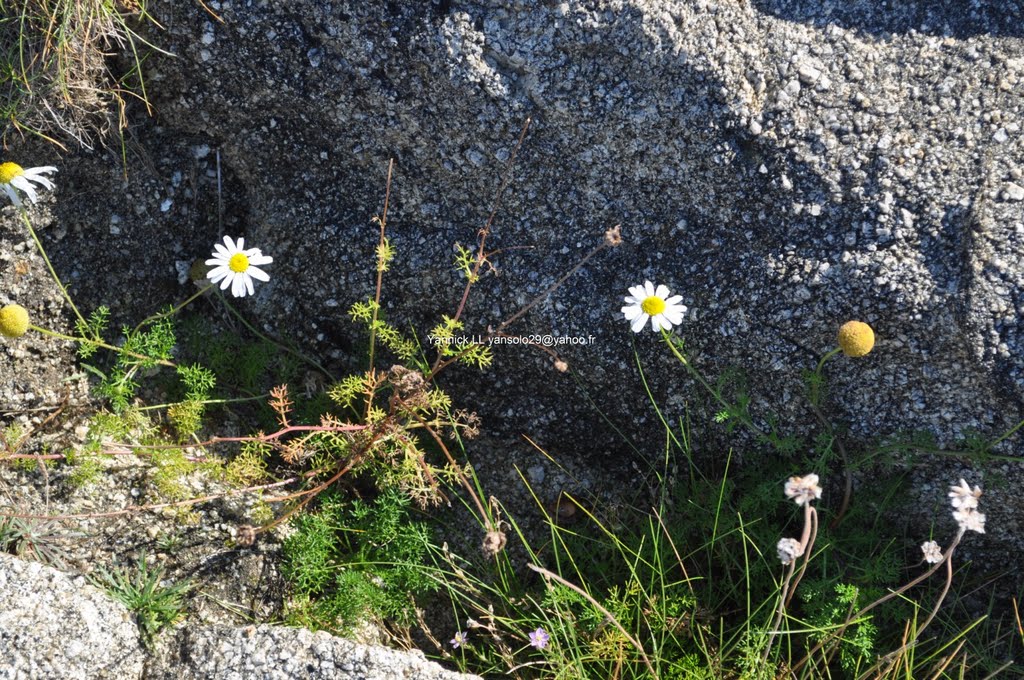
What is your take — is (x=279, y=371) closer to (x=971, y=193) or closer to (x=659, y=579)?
(x=659, y=579)

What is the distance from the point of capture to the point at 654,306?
8.39 feet

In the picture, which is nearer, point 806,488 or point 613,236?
point 806,488

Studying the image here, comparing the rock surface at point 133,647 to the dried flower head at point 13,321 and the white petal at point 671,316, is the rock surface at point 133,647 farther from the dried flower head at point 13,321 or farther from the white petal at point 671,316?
the white petal at point 671,316

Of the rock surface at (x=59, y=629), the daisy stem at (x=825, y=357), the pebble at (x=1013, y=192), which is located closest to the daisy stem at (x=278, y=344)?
the rock surface at (x=59, y=629)

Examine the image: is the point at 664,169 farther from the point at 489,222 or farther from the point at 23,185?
the point at 23,185

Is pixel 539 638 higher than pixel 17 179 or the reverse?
the reverse

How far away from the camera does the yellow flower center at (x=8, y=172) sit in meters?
2.64

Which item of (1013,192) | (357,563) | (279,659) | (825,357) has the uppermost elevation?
(1013,192)

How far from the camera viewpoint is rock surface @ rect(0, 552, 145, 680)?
238 centimetres

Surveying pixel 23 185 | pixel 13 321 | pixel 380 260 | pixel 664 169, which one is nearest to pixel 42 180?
pixel 23 185

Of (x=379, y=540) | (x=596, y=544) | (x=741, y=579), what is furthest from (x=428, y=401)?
(x=741, y=579)

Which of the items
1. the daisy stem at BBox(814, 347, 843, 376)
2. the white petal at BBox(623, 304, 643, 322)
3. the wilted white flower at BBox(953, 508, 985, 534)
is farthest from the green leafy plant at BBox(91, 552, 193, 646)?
the wilted white flower at BBox(953, 508, 985, 534)

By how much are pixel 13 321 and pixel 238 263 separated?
0.68 meters

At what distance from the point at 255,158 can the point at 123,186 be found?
47 cm
